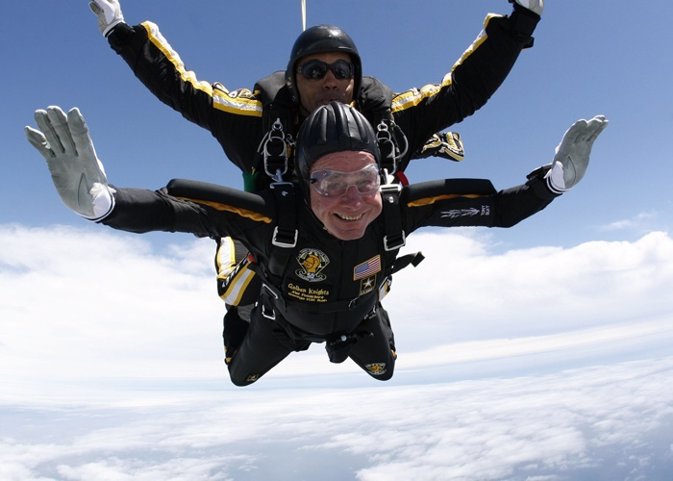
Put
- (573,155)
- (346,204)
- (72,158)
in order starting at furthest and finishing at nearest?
(573,155) < (346,204) < (72,158)

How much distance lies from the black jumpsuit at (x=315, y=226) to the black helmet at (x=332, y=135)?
35cm

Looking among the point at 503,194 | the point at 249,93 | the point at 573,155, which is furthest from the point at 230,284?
the point at 573,155

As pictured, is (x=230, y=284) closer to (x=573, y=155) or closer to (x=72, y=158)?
(x=72, y=158)

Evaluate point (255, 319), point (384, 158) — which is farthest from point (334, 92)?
point (255, 319)

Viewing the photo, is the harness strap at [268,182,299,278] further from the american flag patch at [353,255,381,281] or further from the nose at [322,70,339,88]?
the nose at [322,70,339,88]

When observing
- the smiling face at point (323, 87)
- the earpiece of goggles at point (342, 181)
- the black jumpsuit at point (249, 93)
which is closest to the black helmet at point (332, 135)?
the earpiece of goggles at point (342, 181)

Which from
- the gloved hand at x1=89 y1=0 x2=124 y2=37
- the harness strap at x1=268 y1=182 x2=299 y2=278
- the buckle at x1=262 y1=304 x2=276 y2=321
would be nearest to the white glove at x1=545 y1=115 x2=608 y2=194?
the harness strap at x1=268 y1=182 x2=299 y2=278

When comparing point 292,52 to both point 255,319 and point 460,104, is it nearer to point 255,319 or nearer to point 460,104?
point 460,104

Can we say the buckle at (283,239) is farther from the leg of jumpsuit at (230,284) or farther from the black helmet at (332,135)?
the leg of jumpsuit at (230,284)

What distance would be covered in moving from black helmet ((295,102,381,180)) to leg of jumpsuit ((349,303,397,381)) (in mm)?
1754

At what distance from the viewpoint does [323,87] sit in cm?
338

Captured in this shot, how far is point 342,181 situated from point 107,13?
2.31 m

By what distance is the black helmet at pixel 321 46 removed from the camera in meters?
3.33

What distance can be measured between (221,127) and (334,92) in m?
0.98
